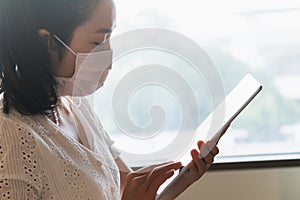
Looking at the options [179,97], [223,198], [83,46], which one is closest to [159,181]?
[179,97]

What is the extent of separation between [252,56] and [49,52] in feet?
2.56

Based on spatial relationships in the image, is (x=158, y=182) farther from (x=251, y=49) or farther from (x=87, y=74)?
(x=251, y=49)

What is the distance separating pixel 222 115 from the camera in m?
0.79

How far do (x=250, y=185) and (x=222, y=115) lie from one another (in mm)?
657

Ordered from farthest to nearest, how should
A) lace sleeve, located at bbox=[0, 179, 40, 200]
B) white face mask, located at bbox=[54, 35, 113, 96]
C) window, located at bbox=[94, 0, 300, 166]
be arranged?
1. window, located at bbox=[94, 0, 300, 166]
2. white face mask, located at bbox=[54, 35, 113, 96]
3. lace sleeve, located at bbox=[0, 179, 40, 200]

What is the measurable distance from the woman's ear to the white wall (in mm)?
803

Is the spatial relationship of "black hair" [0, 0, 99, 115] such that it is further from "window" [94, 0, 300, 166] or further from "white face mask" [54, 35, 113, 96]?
"window" [94, 0, 300, 166]

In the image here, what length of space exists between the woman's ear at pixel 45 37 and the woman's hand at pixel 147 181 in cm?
26

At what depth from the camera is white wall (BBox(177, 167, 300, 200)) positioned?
1361 mm

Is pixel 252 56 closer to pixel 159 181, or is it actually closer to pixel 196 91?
pixel 196 91

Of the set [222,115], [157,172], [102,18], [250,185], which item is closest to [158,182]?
[157,172]

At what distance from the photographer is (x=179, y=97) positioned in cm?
78

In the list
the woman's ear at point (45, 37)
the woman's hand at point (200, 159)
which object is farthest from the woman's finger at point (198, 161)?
the woman's ear at point (45, 37)

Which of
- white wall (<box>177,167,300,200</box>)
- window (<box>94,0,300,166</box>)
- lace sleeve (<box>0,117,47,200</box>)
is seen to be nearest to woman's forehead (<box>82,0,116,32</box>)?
lace sleeve (<box>0,117,47,200</box>)
